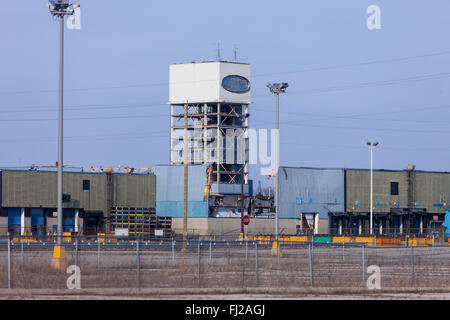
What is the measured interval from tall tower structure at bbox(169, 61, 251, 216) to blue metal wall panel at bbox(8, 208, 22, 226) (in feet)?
87.6

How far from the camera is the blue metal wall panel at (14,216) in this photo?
9150 centimetres

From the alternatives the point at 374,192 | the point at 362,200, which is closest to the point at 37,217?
the point at 362,200

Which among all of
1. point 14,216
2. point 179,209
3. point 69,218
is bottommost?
point 69,218

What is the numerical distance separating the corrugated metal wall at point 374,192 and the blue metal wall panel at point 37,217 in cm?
3766

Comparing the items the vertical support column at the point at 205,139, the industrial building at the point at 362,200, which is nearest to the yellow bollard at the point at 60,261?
the industrial building at the point at 362,200

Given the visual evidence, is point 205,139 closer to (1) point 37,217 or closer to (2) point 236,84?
(2) point 236,84

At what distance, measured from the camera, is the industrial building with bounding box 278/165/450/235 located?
10031 centimetres

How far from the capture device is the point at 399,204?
104500 mm

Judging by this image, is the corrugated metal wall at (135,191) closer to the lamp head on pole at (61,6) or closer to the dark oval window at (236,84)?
the dark oval window at (236,84)

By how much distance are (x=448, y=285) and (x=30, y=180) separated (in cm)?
6923

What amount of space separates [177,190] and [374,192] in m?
25.2

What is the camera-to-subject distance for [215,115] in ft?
358
